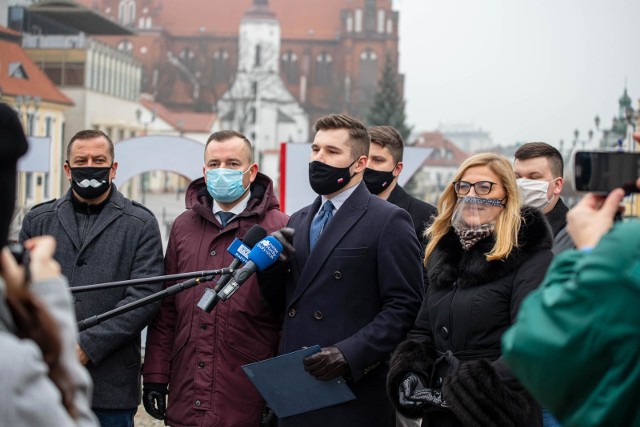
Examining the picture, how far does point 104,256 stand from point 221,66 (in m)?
127

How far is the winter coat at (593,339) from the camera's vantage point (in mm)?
2449

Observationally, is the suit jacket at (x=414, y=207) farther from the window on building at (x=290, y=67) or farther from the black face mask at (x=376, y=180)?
the window on building at (x=290, y=67)

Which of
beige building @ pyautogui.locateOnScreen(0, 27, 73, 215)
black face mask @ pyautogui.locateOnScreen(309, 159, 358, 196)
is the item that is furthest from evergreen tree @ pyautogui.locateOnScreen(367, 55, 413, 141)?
black face mask @ pyautogui.locateOnScreen(309, 159, 358, 196)

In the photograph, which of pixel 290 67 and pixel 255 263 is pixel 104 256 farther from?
pixel 290 67

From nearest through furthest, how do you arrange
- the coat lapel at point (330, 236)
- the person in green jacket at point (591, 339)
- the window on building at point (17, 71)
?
the person in green jacket at point (591, 339) < the coat lapel at point (330, 236) < the window on building at point (17, 71)

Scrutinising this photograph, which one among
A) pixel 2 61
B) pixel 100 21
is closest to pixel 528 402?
pixel 2 61

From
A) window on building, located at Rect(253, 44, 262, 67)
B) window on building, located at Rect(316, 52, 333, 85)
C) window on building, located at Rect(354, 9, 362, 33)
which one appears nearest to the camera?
window on building, located at Rect(253, 44, 262, 67)

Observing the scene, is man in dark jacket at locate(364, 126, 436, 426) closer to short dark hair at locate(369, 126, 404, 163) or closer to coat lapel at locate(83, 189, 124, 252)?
short dark hair at locate(369, 126, 404, 163)

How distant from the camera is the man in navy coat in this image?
5152 mm

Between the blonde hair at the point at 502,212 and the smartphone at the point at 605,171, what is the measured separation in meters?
1.72

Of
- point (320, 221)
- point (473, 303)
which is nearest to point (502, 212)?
point (473, 303)

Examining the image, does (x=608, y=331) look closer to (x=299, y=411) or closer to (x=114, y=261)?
(x=299, y=411)

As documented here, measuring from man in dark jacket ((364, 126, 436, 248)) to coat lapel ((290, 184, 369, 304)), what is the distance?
1645 mm

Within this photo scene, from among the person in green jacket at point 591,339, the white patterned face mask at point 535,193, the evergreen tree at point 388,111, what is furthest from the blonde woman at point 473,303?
the evergreen tree at point 388,111
